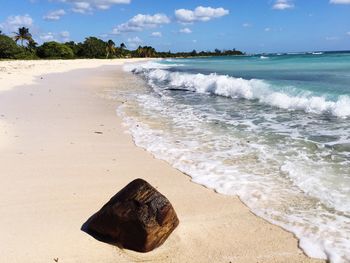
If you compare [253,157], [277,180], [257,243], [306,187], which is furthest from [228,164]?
[257,243]

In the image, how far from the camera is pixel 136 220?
3.63 meters

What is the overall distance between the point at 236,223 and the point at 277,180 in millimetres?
1490

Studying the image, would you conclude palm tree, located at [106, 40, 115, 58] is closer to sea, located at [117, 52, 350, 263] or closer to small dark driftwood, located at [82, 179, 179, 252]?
sea, located at [117, 52, 350, 263]

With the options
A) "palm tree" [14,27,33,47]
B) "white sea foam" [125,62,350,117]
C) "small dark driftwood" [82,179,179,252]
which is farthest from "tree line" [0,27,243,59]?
"small dark driftwood" [82,179,179,252]

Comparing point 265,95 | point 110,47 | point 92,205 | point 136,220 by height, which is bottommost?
point 265,95

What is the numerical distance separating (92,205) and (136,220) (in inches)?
47.9

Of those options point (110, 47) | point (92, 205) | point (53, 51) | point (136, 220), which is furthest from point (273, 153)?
point (110, 47)

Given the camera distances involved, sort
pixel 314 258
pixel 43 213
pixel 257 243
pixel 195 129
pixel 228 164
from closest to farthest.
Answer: pixel 314 258 < pixel 257 243 < pixel 43 213 < pixel 228 164 < pixel 195 129

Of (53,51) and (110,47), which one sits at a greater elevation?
(110,47)

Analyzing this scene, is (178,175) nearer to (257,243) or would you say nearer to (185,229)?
(185,229)

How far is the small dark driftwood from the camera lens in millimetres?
3633

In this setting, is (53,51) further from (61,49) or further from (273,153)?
(273,153)

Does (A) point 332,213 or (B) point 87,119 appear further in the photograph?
(B) point 87,119

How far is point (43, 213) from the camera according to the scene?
14.4 ft
